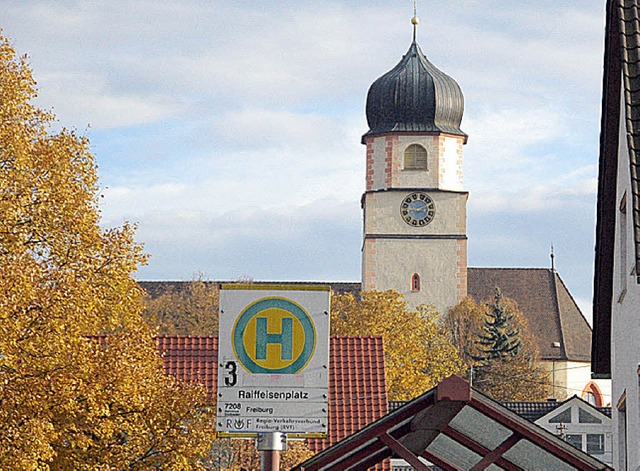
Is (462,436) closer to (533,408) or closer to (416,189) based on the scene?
(533,408)

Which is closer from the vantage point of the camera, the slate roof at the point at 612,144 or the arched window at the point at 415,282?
the slate roof at the point at 612,144

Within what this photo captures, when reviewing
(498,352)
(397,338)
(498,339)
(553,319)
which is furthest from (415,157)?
(397,338)

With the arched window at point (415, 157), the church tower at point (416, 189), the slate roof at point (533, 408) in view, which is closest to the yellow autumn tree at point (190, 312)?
the church tower at point (416, 189)

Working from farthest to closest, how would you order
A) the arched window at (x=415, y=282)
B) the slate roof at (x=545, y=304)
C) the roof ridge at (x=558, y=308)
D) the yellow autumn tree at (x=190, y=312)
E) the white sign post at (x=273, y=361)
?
the slate roof at (x=545, y=304), the roof ridge at (x=558, y=308), the arched window at (x=415, y=282), the yellow autumn tree at (x=190, y=312), the white sign post at (x=273, y=361)

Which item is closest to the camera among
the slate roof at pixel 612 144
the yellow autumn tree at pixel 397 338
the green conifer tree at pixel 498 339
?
the slate roof at pixel 612 144

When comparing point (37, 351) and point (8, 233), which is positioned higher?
point (8, 233)

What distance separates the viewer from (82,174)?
1809cm

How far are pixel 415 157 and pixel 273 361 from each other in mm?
80704

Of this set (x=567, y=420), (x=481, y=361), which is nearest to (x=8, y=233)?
(x=567, y=420)

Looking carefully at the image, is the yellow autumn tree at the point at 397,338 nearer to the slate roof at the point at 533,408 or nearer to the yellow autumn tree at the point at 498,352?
the slate roof at the point at 533,408

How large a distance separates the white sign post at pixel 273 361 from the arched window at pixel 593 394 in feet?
278

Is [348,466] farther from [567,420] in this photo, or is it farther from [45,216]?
[567,420]

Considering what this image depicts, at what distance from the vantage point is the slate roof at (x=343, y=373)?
30.0 meters

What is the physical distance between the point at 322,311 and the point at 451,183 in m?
81.4
